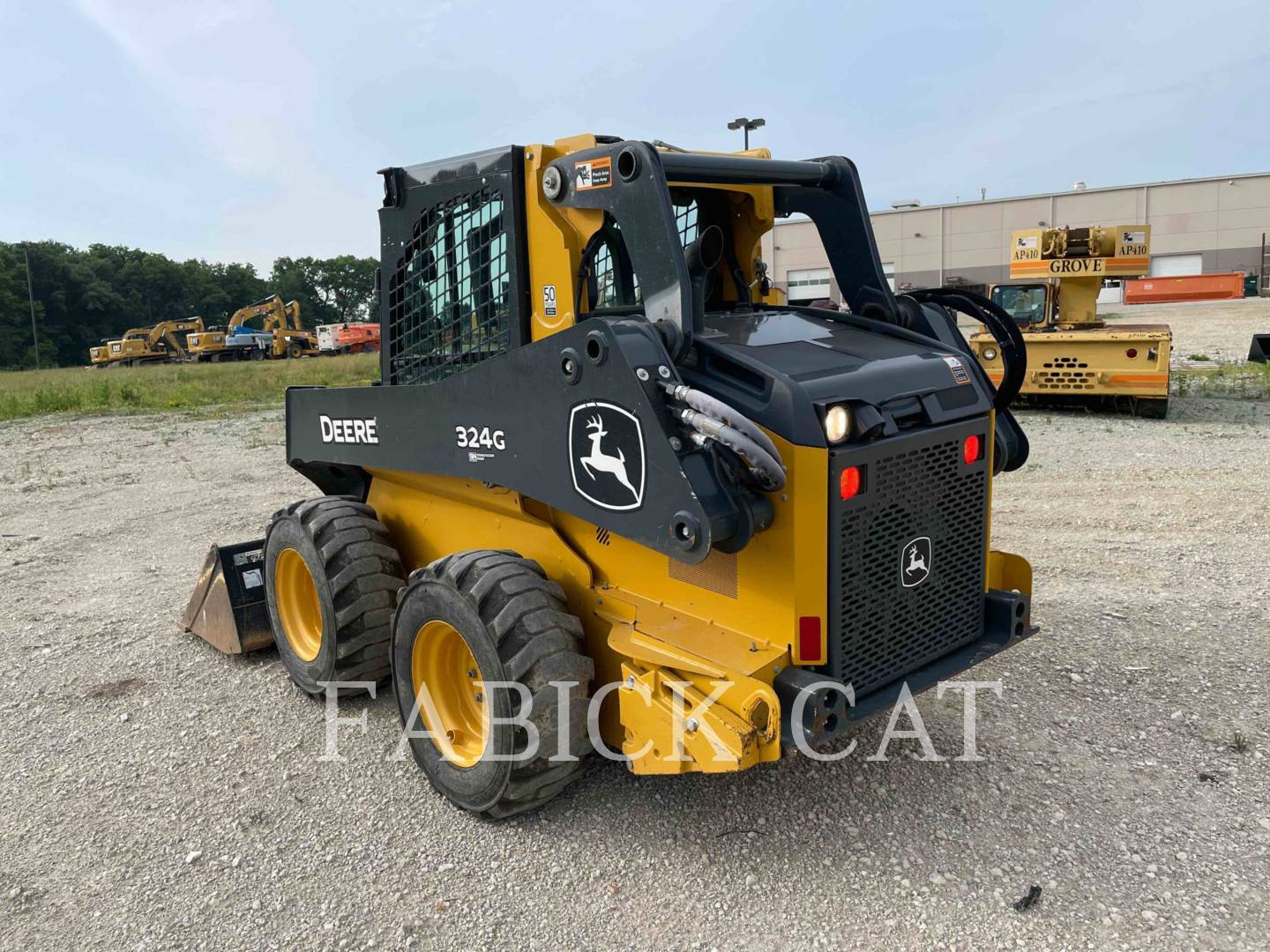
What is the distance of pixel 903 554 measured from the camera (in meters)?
3.21

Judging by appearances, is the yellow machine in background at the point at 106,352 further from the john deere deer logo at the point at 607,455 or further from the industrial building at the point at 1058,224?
the john deere deer logo at the point at 607,455

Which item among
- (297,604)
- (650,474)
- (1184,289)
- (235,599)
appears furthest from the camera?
(1184,289)

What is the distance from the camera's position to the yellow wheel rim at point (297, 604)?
4844 millimetres

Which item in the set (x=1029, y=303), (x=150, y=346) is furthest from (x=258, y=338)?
(x=1029, y=303)

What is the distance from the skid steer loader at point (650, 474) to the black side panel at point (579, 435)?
0.01 m

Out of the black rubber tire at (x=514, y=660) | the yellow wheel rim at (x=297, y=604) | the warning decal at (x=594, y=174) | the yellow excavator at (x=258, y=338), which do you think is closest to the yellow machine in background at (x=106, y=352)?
the yellow excavator at (x=258, y=338)

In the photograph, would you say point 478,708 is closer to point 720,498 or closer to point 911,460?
point 720,498

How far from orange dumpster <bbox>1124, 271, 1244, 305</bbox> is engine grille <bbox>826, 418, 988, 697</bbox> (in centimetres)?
4522

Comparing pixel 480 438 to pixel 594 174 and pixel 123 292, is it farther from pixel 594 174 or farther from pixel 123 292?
pixel 123 292

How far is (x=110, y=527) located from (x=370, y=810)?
630 centimetres

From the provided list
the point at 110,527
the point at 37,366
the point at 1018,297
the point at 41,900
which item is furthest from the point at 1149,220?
the point at 37,366

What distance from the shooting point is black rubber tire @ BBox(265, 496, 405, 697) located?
4324 mm

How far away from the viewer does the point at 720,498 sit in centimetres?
274

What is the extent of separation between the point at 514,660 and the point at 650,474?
0.87 m
